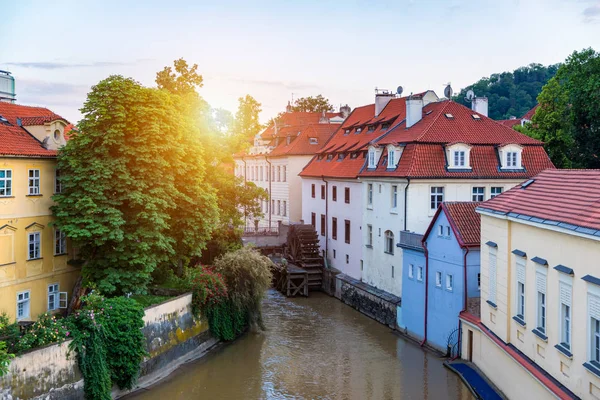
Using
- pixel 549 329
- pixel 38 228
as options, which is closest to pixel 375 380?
pixel 549 329

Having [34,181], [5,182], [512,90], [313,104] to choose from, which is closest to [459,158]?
[34,181]

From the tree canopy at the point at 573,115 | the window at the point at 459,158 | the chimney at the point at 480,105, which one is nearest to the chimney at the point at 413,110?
the window at the point at 459,158

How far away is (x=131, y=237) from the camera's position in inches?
826

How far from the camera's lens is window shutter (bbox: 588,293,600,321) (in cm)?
1146

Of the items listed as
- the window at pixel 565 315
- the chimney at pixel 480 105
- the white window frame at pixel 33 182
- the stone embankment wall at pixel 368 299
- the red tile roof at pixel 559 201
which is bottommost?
the stone embankment wall at pixel 368 299

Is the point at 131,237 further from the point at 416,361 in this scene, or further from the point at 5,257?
the point at 416,361

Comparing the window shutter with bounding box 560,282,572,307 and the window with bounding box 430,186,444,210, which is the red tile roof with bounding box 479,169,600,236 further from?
the window with bounding box 430,186,444,210

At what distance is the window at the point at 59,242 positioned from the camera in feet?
74.4

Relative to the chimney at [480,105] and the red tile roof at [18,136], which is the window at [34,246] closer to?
the red tile roof at [18,136]

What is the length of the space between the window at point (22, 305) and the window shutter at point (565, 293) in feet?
53.7

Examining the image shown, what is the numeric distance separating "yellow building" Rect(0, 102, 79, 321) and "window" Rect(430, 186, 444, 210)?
14.3 meters

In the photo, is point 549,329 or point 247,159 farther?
point 247,159

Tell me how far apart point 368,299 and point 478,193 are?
6.91 metres

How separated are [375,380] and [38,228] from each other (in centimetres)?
1221
